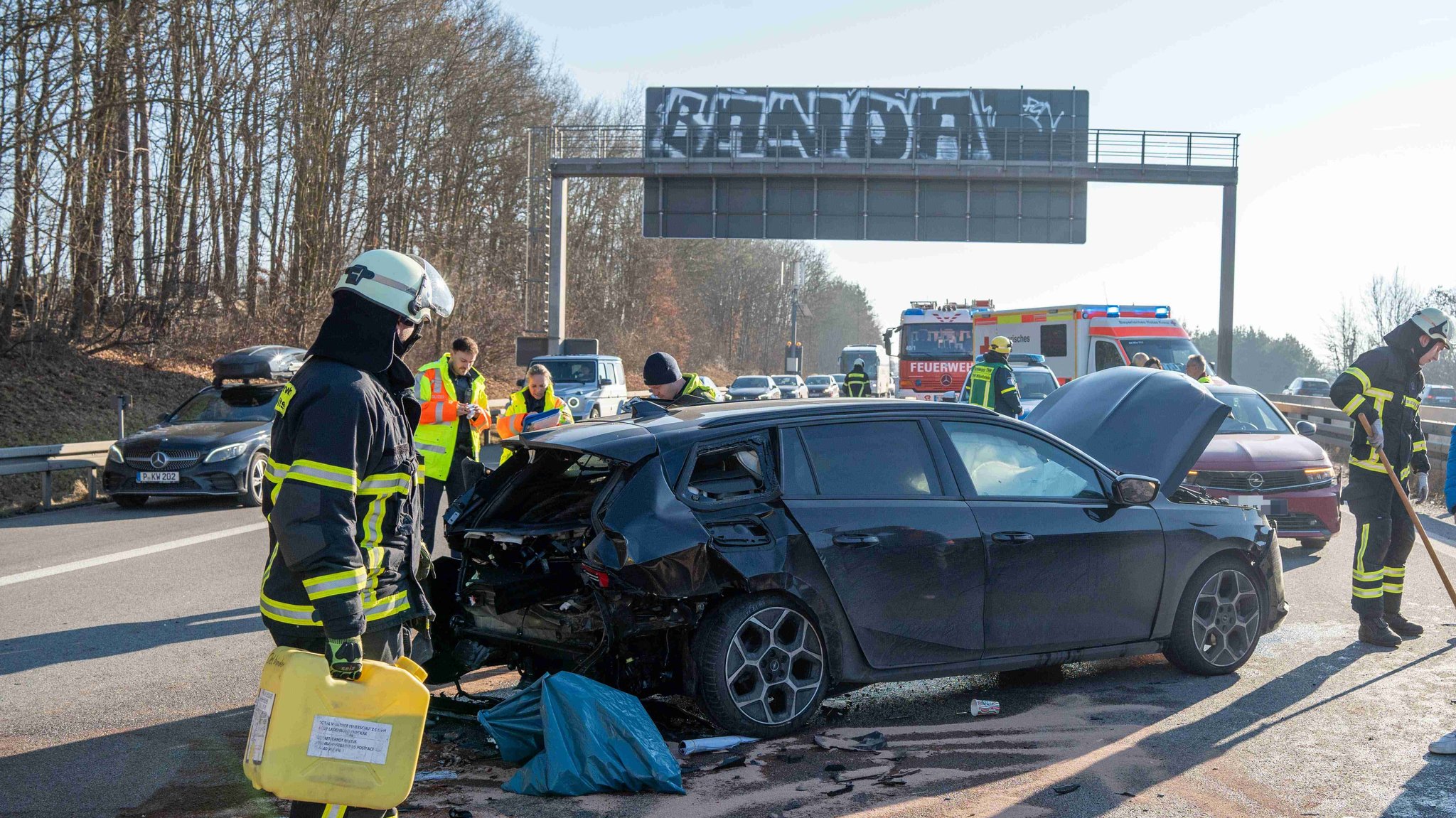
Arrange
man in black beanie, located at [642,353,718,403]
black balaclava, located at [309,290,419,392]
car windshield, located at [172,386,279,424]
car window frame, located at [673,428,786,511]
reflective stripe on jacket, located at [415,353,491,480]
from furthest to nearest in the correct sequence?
car windshield, located at [172,386,279,424]
reflective stripe on jacket, located at [415,353,491,480]
man in black beanie, located at [642,353,718,403]
car window frame, located at [673,428,786,511]
black balaclava, located at [309,290,419,392]

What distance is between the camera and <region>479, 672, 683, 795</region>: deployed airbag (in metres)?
4.54

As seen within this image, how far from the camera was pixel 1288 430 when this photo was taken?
11898 mm

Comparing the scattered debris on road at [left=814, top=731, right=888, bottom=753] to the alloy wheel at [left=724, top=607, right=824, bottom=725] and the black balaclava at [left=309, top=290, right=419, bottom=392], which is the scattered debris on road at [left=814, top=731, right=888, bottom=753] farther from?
the black balaclava at [left=309, top=290, right=419, bottom=392]

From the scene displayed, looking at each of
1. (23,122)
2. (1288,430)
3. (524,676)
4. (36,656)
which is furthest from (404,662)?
(23,122)

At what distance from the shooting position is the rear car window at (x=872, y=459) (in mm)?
5586

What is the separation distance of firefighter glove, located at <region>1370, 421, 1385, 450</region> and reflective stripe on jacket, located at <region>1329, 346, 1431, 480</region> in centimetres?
7

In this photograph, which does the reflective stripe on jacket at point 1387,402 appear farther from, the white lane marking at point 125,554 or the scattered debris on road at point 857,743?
the white lane marking at point 125,554

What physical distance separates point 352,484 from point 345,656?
0.45m

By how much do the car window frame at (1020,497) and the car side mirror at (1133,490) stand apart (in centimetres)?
4

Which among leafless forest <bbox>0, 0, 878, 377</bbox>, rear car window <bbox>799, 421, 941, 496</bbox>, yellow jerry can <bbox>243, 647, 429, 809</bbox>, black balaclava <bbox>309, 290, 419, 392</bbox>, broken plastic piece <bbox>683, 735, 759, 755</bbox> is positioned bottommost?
broken plastic piece <bbox>683, 735, 759, 755</bbox>

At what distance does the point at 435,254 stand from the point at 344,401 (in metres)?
36.6

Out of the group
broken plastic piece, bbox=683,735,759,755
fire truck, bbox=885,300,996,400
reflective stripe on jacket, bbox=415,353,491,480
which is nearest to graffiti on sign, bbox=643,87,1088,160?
fire truck, bbox=885,300,996,400

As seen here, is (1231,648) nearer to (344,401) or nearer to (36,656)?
(344,401)

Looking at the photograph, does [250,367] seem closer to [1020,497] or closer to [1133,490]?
[1020,497]
